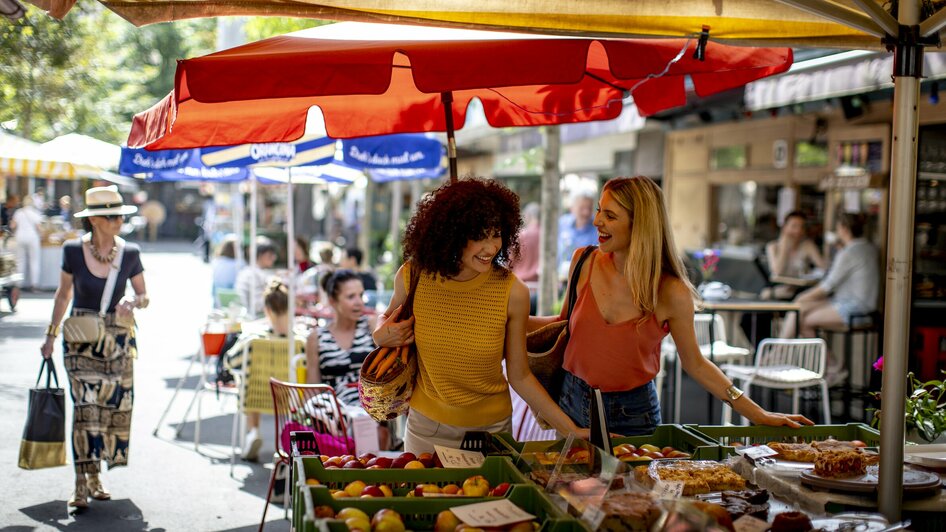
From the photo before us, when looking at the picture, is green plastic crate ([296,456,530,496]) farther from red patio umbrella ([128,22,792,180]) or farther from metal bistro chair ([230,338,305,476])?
metal bistro chair ([230,338,305,476])

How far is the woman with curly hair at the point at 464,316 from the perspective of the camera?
12.8 ft

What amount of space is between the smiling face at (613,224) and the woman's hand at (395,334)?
3.08 ft

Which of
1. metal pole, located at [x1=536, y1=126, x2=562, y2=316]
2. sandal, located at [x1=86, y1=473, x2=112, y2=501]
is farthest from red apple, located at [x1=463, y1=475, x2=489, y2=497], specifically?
metal pole, located at [x1=536, y1=126, x2=562, y2=316]

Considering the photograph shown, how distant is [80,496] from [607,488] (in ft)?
15.1

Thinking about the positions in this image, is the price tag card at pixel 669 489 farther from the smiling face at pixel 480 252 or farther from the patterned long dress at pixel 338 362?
the patterned long dress at pixel 338 362

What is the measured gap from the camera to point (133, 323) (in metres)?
6.51

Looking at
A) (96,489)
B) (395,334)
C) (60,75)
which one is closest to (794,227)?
(96,489)

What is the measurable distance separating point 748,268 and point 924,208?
3.34m

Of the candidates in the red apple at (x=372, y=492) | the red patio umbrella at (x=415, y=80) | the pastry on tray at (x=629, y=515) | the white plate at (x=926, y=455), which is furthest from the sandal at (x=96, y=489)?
the white plate at (x=926, y=455)

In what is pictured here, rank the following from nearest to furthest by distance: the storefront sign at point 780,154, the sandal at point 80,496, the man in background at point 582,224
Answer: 1. the sandal at point 80,496
2. the man in background at point 582,224
3. the storefront sign at point 780,154

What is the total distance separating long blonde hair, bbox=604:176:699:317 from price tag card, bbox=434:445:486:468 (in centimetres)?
101

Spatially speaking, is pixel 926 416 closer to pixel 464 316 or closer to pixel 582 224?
pixel 464 316

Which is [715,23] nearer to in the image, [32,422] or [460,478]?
[460,478]

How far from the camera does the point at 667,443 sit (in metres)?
4.05
